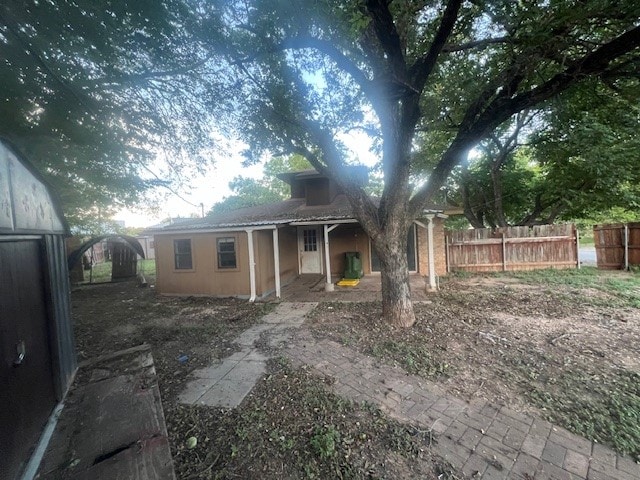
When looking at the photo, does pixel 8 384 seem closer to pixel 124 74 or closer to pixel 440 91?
pixel 124 74

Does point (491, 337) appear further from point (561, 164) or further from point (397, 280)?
point (561, 164)

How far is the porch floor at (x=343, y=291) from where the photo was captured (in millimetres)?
7816

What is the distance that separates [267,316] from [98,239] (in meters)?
7.56

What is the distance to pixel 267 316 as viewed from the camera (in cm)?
686

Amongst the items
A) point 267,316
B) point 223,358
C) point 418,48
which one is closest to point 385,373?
point 223,358

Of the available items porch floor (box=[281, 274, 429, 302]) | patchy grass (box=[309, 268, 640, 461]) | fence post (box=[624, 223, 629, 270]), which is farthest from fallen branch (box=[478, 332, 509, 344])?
fence post (box=[624, 223, 629, 270])

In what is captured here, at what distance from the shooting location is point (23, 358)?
7.89 ft

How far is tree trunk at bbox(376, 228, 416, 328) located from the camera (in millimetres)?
5504

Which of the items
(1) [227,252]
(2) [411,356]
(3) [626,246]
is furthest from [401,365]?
(3) [626,246]

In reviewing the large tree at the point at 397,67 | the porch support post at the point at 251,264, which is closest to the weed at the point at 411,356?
the large tree at the point at 397,67

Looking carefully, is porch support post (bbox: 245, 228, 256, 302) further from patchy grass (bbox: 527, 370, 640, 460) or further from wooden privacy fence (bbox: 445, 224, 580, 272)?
wooden privacy fence (bbox: 445, 224, 580, 272)

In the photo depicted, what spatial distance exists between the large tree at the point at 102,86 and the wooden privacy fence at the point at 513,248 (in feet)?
33.3

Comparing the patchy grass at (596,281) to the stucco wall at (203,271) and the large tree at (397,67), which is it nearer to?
the large tree at (397,67)

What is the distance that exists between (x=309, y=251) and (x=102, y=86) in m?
8.74
